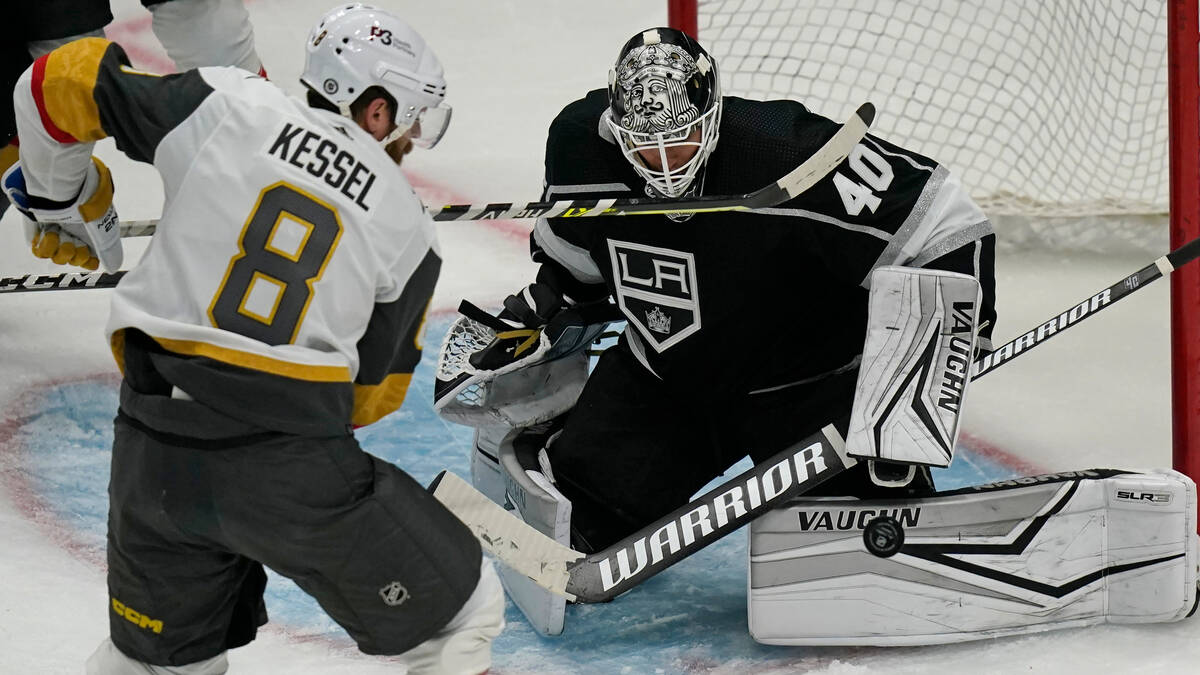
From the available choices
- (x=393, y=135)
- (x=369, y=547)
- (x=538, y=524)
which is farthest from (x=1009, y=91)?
(x=369, y=547)

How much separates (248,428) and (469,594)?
1.12 ft

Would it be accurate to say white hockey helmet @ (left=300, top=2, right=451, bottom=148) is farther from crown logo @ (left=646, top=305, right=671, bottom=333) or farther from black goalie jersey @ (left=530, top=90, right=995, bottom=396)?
crown logo @ (left=646, top=305, right=671, bottom=333)

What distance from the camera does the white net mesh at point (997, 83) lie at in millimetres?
4207

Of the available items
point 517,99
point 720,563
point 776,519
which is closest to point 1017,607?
point 776,519

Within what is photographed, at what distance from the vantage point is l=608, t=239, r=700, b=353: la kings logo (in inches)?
106

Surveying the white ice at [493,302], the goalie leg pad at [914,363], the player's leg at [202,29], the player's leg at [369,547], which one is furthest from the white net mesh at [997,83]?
the player's leg at [369,547]

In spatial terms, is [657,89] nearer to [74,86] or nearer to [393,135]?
[393,135]

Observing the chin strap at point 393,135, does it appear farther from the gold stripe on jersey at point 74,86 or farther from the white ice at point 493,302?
the white ice at point 493,302

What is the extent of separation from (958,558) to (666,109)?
86 centimetres

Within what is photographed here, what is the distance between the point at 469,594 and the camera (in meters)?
1.92

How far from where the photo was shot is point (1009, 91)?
4.42 metres

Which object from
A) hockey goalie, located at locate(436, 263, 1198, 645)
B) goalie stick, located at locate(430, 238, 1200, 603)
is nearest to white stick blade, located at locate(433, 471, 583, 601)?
goalie stick, located at locate(430, 238, 1200, 603)

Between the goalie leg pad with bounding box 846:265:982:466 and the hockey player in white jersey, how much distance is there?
73 centimetres

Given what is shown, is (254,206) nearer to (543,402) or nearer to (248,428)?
(248,428)
